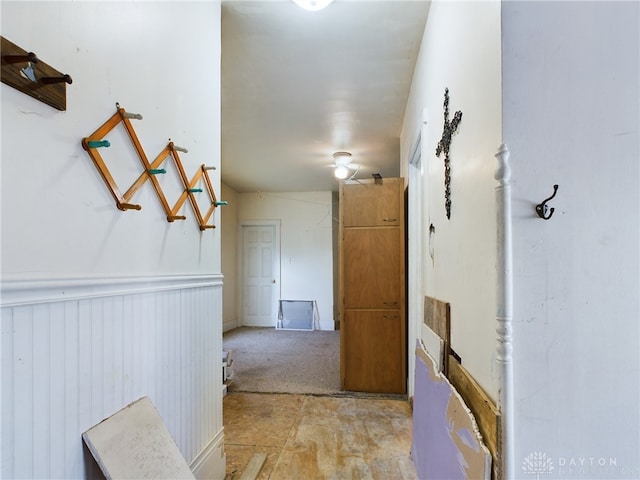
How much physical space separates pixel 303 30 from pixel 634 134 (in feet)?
5.90

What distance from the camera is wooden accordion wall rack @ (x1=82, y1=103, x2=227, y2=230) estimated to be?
1013mm

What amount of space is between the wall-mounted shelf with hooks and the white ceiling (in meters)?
1.36

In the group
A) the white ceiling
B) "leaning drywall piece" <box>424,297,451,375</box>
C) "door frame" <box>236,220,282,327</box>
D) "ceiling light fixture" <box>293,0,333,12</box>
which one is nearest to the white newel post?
"leaning drywall piece" <box>424,297,451,375</box>

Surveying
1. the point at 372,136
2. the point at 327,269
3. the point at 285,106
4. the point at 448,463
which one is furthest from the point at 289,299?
the point at 448,463

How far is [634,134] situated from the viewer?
0.88 metres

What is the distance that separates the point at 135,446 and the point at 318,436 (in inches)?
58.2

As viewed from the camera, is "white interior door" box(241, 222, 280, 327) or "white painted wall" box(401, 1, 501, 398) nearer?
"white painted wall" box(401, 1, 501, 398)

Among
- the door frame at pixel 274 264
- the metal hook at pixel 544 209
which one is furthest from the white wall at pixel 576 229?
the door frame at pixel 274 264

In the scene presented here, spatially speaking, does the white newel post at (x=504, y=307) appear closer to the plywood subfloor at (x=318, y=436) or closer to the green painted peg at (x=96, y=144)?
the green painted peg at (x=96, y=144)

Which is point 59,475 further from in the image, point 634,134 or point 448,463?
point 634,134

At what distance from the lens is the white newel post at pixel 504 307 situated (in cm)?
85

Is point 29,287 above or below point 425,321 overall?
above

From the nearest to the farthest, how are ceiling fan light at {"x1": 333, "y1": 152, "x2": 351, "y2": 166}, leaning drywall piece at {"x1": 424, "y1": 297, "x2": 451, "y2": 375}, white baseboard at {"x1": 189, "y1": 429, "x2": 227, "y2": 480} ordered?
1. leaning drywall piece at {"x1": 424, "y1": 297, "x2": 451, "y2": 375}
2. white baseboard at {"x1": 189, "y1": 429, "x2": 227, "y2": 480}
3. ceiling fan light at {"x1": 333, "y1": 152, "x2": 351, "y2": 166}

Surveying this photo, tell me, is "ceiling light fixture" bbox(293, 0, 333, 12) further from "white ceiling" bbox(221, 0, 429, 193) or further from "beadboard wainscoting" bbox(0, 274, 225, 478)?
"beadboard wainscoting" bbox(0, 274, 225, 478)
